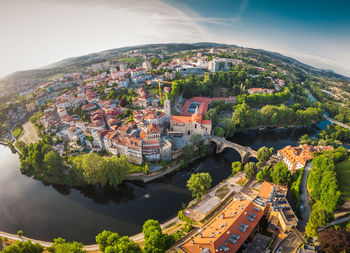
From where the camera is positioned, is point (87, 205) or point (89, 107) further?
point (89, 107)

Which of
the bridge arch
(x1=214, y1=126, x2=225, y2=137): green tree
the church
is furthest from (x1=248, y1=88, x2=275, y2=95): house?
the bridge arch

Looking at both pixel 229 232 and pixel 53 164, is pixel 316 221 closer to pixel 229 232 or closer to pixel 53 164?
pixel 229 232

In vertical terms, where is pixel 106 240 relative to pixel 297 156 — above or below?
below

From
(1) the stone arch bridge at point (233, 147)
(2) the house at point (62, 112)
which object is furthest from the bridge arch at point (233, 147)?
(2) the house at point (62, 112)

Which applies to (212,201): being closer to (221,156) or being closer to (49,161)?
(221,156)

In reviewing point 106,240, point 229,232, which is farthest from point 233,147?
point 106,240

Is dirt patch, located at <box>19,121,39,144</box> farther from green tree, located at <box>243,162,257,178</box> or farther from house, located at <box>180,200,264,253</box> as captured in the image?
green tree, located at <box>243,162,257,178</box>

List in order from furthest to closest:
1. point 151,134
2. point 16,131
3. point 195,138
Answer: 1. point 16,131
2. point 195,138
3. point 151,134
